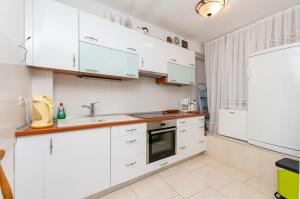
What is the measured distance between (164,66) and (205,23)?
3.56ft

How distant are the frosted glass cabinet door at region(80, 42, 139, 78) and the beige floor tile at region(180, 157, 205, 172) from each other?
1705mm

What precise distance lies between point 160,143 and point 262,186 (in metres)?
1.41

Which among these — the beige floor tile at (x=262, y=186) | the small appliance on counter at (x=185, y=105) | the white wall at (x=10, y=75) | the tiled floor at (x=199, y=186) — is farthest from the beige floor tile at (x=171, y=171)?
the white wall at (x=10, y=75)

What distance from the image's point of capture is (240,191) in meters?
1.64

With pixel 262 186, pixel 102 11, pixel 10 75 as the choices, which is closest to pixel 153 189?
pixel 262 186

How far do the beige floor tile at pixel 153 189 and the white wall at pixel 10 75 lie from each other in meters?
1.22

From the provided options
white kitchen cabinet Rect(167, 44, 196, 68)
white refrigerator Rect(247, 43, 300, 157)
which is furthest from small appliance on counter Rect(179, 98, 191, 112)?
white refrigerator Rect(247, 43, 300, 157)

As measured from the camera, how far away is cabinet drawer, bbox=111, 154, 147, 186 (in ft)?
5.17

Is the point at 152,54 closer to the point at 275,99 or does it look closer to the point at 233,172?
the point at 275,99

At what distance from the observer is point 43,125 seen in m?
1.25

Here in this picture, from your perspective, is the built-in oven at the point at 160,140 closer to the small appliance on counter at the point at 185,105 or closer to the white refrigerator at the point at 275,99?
the small appliance on counter at the point at 185,105

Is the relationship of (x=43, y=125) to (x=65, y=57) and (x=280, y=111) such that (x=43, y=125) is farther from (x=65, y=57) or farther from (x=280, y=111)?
(x=280, y=111)

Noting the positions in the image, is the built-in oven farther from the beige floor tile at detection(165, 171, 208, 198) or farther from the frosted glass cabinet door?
the frosted glass cabinet door

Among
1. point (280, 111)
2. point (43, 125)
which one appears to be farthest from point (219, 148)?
point (43, 125)
